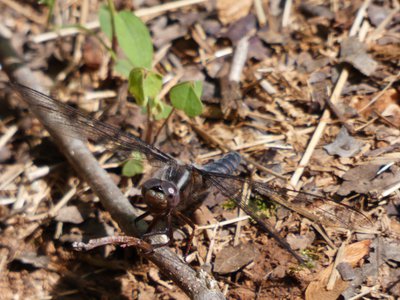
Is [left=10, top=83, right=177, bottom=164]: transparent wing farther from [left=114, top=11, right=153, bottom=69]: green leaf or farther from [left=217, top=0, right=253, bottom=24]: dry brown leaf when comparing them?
[left=217, top=0, right=253, bottom=24]: dry brown leaf

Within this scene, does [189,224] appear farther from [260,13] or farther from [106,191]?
[260,13]

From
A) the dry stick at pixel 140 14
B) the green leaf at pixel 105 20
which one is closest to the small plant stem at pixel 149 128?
the green leaf at pixel 105 20

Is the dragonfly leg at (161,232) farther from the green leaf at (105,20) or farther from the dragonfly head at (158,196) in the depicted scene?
the green leaf at (105,20)

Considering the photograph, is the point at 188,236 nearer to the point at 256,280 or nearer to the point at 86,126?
the point at 256,280

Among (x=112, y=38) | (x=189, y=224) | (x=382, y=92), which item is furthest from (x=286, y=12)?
(x=189, y=224)

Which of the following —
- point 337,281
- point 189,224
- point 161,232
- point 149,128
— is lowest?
point 337,281
